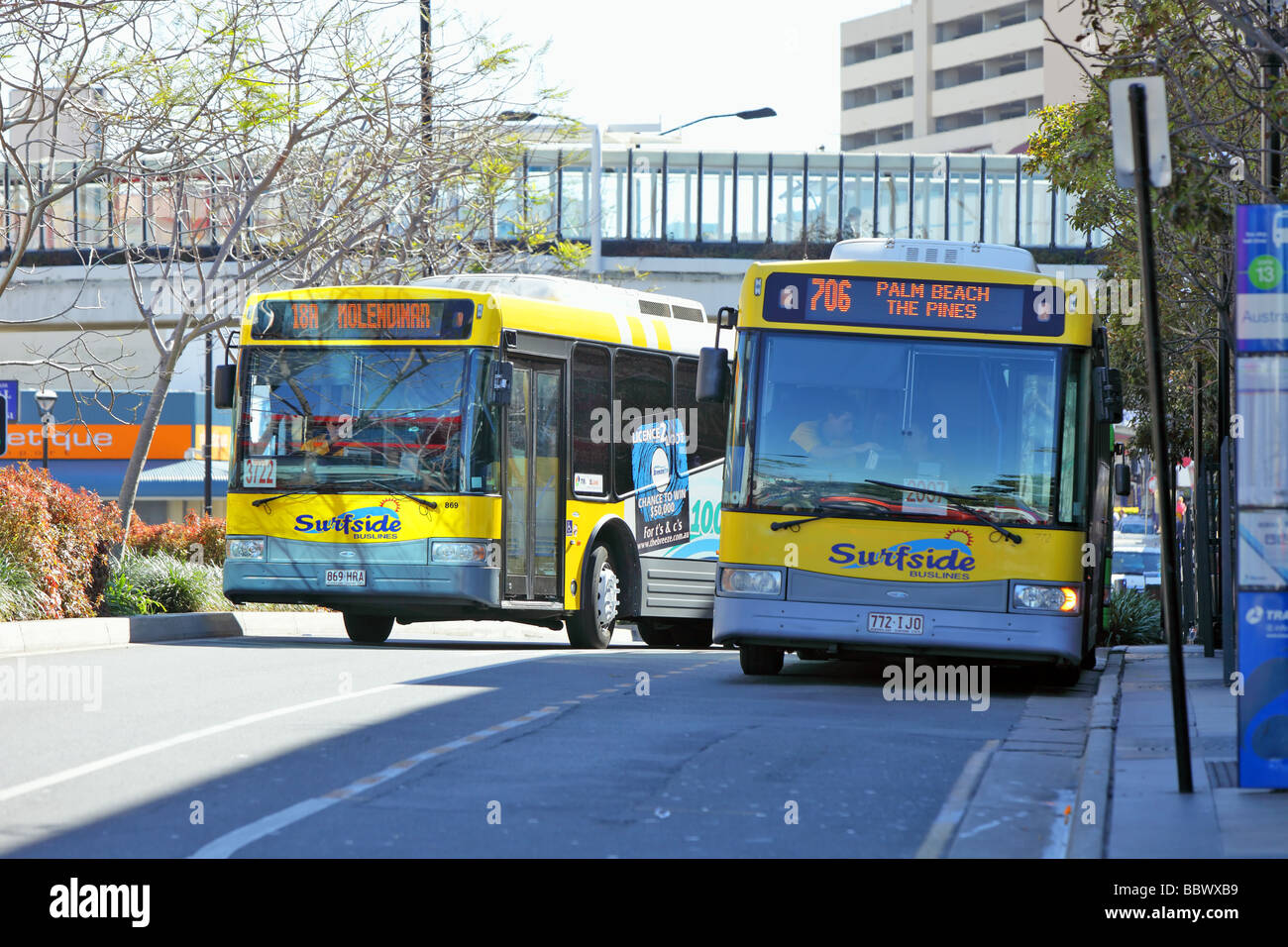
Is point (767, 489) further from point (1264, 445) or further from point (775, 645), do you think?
point (1264, 445)

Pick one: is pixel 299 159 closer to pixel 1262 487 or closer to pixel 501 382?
pixel 501 382

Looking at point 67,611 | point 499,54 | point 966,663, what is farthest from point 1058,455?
point 499,54

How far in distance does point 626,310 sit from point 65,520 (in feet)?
20.1

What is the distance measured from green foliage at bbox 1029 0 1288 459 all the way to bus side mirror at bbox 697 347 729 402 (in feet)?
9.48

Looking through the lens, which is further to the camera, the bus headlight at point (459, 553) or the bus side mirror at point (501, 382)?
the bus headlight at point (459, 553)

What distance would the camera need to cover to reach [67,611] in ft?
61.5

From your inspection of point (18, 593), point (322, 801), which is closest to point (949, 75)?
point (18, 593)

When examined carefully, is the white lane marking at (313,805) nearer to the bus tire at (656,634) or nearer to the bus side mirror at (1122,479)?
the bus side mirror at (1122,479)

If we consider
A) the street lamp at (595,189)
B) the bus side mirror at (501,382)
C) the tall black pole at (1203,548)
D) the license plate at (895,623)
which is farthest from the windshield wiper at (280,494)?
the street lamp at (595,189)

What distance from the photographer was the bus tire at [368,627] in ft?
65.0

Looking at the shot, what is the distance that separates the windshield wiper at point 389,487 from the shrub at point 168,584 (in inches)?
140

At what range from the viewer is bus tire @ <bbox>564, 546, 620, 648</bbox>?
18.7m

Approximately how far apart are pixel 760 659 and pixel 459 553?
11.7ft

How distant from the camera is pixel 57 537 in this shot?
18734 millimetres
